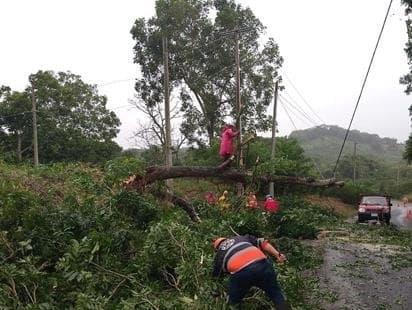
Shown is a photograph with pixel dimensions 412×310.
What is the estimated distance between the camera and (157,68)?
30.2 m

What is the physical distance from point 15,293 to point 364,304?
4768mm

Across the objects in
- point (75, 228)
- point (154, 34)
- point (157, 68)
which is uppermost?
point (154, 34)

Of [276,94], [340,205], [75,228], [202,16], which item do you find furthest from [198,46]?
[75,228]

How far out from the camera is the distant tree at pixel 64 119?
98.3 feet

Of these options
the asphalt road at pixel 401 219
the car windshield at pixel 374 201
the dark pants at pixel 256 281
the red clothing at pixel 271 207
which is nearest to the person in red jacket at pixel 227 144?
the red clothing at pixel 271 207

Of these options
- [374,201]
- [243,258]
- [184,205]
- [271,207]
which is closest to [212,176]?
[184,205]

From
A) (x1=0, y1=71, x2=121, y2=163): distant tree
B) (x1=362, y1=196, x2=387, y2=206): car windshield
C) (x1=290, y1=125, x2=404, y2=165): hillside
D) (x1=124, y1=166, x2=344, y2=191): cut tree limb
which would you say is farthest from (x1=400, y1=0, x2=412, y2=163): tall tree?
(x1=290, y1=125, x2=404, y2=165): hillside

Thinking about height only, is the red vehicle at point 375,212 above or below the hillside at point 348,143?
below

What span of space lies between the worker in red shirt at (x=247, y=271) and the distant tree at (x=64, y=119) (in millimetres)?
25645

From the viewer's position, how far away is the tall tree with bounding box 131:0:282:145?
29562 millimetres

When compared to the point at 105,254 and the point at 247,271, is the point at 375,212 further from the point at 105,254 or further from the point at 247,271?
the point at 247,271

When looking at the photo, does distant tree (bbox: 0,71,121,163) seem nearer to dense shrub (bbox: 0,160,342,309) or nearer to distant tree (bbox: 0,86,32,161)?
distant tree (bbox: 0,86,32,161)

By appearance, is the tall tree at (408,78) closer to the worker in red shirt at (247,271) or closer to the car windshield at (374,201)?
the car windshield at (374,201)

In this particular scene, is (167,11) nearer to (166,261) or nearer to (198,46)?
(198,46)
